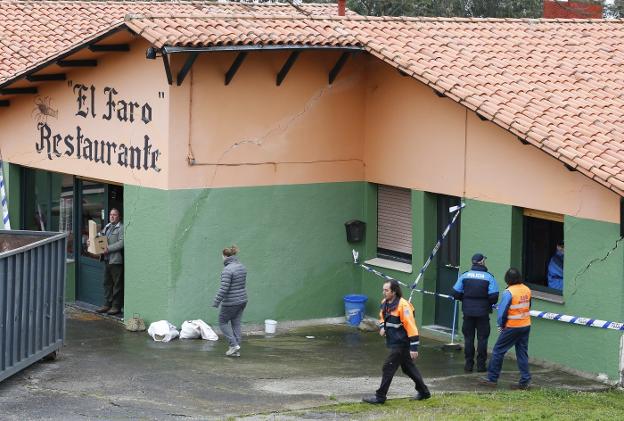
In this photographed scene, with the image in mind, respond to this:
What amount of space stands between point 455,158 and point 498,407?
5057mm

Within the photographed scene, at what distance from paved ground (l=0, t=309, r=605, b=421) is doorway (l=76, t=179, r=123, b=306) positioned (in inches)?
54.7

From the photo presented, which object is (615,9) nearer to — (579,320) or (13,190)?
(13,190)

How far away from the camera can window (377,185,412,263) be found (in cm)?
1964

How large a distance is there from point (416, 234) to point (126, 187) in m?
4.42

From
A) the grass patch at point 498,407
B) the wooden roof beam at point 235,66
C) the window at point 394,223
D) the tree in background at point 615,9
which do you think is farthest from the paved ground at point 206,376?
the tree in background at point 615,9

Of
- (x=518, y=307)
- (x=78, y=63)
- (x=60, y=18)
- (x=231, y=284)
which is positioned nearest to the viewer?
(x=518, y=307)

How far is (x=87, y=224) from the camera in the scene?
2091 cm

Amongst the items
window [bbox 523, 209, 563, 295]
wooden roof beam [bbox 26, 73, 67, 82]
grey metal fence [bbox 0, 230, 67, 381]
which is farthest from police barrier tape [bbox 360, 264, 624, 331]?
wooden roof beam [bbox 26, 73, 67, 82]

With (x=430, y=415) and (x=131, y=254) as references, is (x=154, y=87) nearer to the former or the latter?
(x=131, y=254)

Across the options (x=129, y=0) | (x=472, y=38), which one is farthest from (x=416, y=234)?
(x=129, y=0)

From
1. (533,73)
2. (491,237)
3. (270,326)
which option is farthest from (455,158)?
(270,326)

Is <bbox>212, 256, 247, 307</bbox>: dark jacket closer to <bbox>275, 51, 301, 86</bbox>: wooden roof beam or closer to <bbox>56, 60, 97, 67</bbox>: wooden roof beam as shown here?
<bbox>275, 51, 301, 86</bbox>: wooden roof beam

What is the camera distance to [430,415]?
13.8 m

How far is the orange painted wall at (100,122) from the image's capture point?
1841 cm
